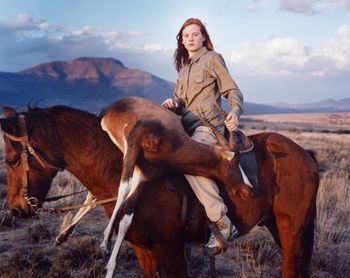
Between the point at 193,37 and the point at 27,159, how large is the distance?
1979mm

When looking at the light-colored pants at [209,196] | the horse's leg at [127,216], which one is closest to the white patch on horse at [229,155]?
the light-colored pants at [209,196]

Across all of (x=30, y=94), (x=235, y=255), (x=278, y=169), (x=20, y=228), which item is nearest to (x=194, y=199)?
(x=278, y=169)

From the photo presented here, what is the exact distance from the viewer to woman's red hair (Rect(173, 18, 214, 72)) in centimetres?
426

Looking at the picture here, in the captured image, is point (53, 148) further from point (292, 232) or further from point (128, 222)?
point (292, 232)

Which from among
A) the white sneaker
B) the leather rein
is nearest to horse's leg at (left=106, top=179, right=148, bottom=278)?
the leather rein

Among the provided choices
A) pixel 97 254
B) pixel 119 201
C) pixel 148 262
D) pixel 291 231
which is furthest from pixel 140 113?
pixel 97 254

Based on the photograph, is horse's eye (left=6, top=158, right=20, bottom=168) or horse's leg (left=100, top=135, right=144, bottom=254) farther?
horse's eye (left=6, top=158, right=20, bottom=168)

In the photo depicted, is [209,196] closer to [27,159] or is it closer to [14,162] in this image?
[27,159]

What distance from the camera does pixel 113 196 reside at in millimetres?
3773

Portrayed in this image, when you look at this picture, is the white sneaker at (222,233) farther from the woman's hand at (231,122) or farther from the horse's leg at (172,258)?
the woman's hand at (231,122)

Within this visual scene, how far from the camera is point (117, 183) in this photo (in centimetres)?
380

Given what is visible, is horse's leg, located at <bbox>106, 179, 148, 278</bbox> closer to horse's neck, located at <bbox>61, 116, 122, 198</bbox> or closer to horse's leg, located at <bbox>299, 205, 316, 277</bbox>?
horse's neck, located at <bbox>61, 116, 122, 198</bbox>

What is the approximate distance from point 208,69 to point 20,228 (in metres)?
4.78

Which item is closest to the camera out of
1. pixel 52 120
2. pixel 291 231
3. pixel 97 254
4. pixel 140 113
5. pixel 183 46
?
pixel 140 113
